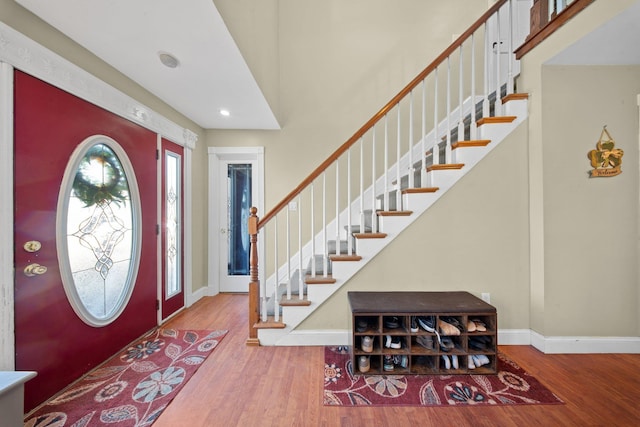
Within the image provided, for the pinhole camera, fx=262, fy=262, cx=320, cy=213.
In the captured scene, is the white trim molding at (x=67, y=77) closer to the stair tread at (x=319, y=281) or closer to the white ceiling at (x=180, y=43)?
the white ceiling at (x=180, y=43)

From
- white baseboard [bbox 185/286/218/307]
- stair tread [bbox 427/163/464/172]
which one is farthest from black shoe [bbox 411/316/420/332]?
white baseboard [bbox 185/286/218/307]

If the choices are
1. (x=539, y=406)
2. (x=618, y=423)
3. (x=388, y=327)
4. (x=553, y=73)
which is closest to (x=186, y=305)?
(x=388, y=327)

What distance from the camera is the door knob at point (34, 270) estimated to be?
1.54 meters

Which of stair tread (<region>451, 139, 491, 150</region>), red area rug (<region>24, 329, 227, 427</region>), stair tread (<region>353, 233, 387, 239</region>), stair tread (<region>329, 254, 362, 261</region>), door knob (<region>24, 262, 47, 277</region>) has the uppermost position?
stair tread (<region>451, 139, 491, 150</region>)

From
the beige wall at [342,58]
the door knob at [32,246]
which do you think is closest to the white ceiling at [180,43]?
the beige wall at [342,58]

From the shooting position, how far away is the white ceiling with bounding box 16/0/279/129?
4.87 feet

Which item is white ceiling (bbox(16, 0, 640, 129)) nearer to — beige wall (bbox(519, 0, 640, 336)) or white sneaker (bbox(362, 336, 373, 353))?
beige wall (bbox(519, 0, 640, 336))

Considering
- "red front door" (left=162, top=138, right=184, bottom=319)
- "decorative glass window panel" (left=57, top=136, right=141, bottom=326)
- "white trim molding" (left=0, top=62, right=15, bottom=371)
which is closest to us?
"white trim molding" (left=0, top=62, right=15, bottom=371)

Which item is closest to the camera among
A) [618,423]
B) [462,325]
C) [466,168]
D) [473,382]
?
[618,423]

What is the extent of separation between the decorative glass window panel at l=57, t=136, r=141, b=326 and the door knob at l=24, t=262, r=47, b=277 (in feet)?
0.38

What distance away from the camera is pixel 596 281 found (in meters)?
2.14

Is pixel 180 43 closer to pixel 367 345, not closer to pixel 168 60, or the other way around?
pixel 168 60

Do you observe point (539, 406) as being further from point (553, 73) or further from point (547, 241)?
point (553, 73)

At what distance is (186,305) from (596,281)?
4.09m
